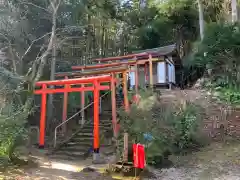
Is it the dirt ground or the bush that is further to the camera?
the bush

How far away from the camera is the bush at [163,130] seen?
314 inches

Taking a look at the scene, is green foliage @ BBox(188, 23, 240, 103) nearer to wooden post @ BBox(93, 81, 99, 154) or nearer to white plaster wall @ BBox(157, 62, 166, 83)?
white plaster wall @ BBox(157, 62, 166, 83)

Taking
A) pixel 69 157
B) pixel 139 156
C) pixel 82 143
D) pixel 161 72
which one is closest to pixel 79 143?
pixel 82 143

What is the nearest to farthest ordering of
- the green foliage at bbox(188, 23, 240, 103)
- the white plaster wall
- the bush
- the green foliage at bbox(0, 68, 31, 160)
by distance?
the green foliage at bbox(0, 68, 31, 160)
the bush
the green foliage at bbox(188, 23, 240, 103)
the white plaster wall

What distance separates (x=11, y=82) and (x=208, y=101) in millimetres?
8213

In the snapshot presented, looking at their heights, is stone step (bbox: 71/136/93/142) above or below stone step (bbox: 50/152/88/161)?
above

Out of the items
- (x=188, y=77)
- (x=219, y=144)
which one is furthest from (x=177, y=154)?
(x=188, y=77)

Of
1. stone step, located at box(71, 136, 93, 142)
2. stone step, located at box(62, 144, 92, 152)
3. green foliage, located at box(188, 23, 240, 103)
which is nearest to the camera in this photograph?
stone step, located at box(62, 144, 92, 152)

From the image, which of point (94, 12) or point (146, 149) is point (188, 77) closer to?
point (94, 12)

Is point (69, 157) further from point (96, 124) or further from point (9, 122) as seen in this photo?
A: point (9, 122)

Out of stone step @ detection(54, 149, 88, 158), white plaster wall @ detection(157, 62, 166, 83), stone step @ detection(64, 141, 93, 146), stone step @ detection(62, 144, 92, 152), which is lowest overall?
stone step @ detection(54, 149, 88, 158)

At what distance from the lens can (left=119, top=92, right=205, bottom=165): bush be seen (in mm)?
7980

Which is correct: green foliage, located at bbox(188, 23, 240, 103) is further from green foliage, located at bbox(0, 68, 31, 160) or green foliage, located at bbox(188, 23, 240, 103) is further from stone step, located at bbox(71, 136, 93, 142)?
green foliage, located at bbox(0, 68, 31, 160)

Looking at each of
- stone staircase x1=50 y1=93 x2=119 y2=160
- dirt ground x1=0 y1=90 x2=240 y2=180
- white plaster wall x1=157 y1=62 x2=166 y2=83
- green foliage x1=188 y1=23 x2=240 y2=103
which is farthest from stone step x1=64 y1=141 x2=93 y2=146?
white plaster wall x1=157 y1=62 x2=166 y2=83
